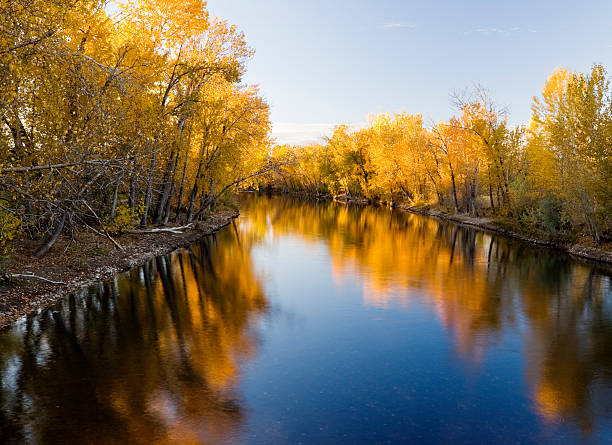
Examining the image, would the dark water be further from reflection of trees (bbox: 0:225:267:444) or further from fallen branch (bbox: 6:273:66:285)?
fallen branch (bbox: 6:273:66:285)

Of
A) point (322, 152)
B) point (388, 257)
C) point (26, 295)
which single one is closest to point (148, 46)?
point (26, 295)

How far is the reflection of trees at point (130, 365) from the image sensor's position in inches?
348

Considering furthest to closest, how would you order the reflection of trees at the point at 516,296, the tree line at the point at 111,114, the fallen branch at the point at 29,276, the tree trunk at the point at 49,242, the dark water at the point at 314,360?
the tree trunk at the point at 49,242 < the fallen branch at the point at 29,276 < the tree line at the point at 111,114 < the reflection of trees at the point at 516,296 < the dark water at the point at 314,360

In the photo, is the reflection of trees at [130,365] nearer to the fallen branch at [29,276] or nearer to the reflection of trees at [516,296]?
the fallen branch at [29,276]

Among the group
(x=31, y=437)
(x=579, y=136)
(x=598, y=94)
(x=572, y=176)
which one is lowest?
(x=31, y=437)

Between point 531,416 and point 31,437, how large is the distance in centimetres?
935

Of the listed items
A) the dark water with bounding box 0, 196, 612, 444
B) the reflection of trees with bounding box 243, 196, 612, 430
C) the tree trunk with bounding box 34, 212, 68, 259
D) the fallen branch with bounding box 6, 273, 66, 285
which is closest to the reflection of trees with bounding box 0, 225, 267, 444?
the dark water with bounding box 0, 196, 612, 444

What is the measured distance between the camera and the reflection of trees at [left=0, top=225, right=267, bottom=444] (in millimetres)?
8852

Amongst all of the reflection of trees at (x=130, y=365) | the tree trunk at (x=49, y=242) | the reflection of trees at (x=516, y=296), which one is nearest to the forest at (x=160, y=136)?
the tree trunk at (x=49, y=242)

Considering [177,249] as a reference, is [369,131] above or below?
above

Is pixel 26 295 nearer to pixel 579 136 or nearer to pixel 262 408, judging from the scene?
pixel 262 408

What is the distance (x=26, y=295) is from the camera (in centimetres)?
1625

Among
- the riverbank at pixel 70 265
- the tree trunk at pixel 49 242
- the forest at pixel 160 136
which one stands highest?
the forest at pixel 160 136

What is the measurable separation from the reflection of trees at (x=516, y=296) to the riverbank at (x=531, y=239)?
1.41 meters
